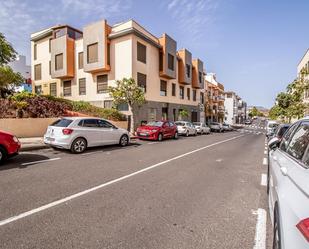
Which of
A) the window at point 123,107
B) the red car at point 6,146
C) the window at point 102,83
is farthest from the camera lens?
the window at point 102,83

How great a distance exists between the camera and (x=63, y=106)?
1819 cm

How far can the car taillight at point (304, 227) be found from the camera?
4.90 ft

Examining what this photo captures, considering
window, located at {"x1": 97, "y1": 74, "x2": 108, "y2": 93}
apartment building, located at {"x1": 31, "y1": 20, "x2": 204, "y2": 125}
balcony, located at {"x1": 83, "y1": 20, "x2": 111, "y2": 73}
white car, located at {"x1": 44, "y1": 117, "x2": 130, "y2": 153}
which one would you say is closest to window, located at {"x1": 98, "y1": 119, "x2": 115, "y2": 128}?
white car, located at {"x1": 44, "y1": 117, "x2": 130, "y2": 153}

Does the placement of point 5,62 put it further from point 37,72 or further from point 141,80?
point 37,72

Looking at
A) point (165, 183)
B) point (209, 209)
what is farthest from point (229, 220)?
point (165, 183)

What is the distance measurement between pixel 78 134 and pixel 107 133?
1.83 m

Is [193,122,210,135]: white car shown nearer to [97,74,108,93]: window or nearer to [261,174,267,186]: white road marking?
[97,74,108,93]: window

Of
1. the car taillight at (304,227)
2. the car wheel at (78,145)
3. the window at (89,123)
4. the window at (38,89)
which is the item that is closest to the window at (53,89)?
the window at (38,89)

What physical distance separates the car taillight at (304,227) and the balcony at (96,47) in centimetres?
2335

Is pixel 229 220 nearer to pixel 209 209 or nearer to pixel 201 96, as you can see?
pixel 209 209

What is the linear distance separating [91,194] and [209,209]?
248 centimetres

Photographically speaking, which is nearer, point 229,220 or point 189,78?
point 229,220

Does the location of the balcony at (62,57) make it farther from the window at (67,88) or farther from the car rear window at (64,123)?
the car rear window at (64,123)

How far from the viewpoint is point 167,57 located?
27594 mm
